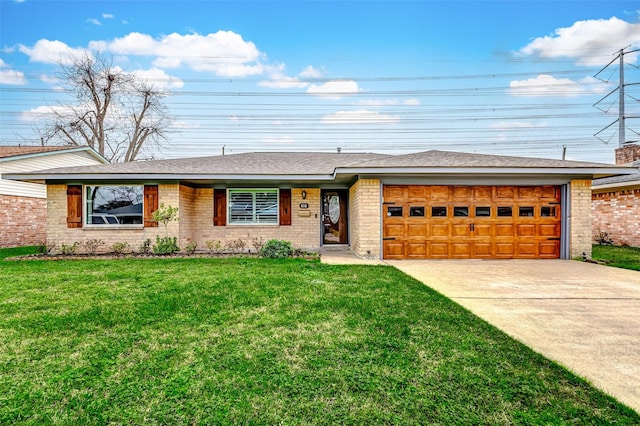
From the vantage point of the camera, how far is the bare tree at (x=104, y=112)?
2434 cm

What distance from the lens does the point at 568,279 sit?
6.69 metres

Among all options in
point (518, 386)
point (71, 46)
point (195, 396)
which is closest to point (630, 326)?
point (518, 386)

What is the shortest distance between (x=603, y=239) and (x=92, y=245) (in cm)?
1882

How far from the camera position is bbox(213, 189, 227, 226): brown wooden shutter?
38.3 feet

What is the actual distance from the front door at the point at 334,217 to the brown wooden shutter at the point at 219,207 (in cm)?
354

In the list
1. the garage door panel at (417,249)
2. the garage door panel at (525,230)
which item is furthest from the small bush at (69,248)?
the garage door panel at (525,230)

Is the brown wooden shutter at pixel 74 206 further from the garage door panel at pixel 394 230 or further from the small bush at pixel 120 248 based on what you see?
the garage door panel at pixel 394 230

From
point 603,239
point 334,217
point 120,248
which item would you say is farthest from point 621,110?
point 120,248

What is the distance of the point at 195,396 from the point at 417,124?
86.7 ft

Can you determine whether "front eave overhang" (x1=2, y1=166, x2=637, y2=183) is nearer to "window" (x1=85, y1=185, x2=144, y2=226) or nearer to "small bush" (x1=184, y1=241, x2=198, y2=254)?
"window" (x1=85, y1=185, x2=144, y2=226)

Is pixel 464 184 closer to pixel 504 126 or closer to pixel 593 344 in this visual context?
pixel 593 344

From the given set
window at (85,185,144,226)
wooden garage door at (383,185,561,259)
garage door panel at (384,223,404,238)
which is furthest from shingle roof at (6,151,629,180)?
garage door panel at (384,223,404,238)

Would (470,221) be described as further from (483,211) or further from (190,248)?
(190,248)

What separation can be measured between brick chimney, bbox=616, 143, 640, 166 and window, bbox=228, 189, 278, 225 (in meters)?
16.0
